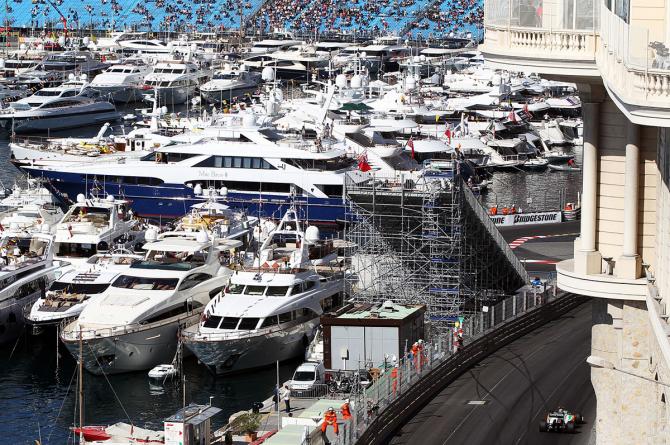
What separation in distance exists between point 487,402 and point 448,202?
10.2 metres

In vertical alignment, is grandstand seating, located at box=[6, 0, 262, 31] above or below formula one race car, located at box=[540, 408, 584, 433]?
above

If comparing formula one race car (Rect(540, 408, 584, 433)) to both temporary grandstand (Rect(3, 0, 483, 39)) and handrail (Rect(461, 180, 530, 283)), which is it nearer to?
handrail (Rect(461, 180, 530, 283))

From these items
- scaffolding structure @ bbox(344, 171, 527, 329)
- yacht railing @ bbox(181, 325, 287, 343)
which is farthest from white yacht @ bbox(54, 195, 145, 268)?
scaffolding structure @ bbox(344, 171, 527, 329)

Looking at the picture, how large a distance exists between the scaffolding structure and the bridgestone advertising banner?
15.9 m

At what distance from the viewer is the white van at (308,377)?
33844mm

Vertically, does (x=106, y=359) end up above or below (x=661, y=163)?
below

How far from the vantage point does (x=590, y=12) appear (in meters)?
16.2

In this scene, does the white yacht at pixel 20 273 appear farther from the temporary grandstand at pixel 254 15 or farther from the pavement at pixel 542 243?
the temporary grandstand at pixel 254 15

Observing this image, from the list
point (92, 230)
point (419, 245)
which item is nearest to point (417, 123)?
point (92, 230)

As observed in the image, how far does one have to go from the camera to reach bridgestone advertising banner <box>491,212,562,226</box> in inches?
2270

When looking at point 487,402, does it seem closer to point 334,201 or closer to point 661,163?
point 661,163

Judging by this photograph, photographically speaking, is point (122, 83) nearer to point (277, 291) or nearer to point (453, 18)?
point (453, 18)

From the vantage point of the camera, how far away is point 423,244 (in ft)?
132

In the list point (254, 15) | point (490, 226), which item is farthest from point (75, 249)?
point (254, 15)
